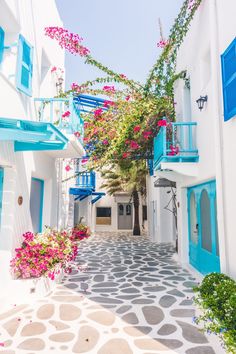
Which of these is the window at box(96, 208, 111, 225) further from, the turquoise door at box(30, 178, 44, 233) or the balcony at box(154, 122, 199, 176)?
the balcony at box(154, 122, 199, 176)

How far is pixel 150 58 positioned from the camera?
10.5 metres

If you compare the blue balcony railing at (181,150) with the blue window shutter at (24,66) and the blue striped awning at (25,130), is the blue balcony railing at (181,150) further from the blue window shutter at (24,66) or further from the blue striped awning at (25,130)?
the blue window shutter at (24,66)

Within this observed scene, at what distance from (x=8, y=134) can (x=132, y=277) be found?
6.34 meters

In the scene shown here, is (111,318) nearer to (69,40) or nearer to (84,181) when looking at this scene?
(69,40)

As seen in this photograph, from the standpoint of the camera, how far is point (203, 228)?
26.1 feet

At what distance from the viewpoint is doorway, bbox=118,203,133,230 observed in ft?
86.5

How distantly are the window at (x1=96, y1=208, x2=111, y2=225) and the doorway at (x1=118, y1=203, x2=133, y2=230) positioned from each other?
130cm

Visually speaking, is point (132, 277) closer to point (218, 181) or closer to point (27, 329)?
point (27, 329)

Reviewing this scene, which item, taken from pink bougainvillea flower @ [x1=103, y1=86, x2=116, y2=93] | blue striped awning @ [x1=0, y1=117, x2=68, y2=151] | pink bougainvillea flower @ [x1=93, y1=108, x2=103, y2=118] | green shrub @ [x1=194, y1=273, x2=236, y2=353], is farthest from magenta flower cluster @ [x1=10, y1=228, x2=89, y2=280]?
pink bougainvillea flower @ [x1=103, y1=86, x2=116, y2=93]

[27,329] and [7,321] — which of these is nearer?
[27,329]

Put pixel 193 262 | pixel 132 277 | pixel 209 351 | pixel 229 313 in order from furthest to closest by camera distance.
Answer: pixel 193 262
pixel 132 277
pixel 209 351
pixel 229 313

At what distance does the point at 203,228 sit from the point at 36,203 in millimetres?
6226

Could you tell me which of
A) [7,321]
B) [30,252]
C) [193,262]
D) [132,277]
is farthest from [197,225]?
[7,321]

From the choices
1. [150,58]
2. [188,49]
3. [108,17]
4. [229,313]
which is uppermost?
[108,17]
